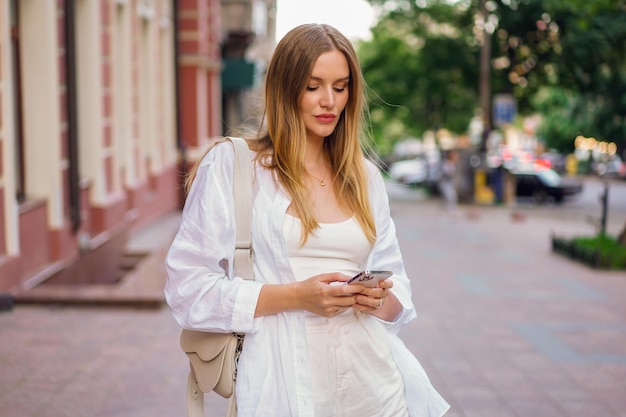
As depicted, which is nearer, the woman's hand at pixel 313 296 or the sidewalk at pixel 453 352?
the woman's hand at pixel 313 296

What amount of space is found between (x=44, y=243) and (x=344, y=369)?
8278 millimetres

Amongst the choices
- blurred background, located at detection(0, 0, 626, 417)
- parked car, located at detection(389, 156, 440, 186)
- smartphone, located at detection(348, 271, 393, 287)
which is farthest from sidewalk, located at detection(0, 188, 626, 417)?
parked car, located at detection(389, 156, 440, 186)

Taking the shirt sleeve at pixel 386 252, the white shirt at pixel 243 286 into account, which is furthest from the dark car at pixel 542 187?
the white shirt at pixel 243 286

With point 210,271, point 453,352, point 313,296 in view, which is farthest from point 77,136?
point 313,296

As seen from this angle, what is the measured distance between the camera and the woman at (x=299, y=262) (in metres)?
2.63

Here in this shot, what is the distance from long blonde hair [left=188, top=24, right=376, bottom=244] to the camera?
8.86 feet

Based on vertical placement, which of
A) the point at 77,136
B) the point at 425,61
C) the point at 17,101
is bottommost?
the point at 77,136

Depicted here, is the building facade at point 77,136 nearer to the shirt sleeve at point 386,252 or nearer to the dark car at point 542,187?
the shirt sleeve at point 386,252

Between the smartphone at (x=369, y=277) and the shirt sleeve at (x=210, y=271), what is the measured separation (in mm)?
283

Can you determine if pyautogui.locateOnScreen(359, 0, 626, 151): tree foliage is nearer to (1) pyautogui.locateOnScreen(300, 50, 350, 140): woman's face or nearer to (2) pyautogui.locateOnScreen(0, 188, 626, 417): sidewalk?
(2) pyautogui.locateOnScreen(0, 188, 626, 417): sidewalk

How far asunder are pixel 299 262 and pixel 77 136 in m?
9.23

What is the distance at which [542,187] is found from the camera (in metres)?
35.7

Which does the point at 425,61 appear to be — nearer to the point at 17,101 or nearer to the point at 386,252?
the point at 17,101

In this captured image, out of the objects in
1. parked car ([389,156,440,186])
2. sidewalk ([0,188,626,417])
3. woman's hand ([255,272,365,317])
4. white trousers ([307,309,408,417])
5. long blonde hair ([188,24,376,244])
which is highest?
long blonde hair ([188,24,376,244])
